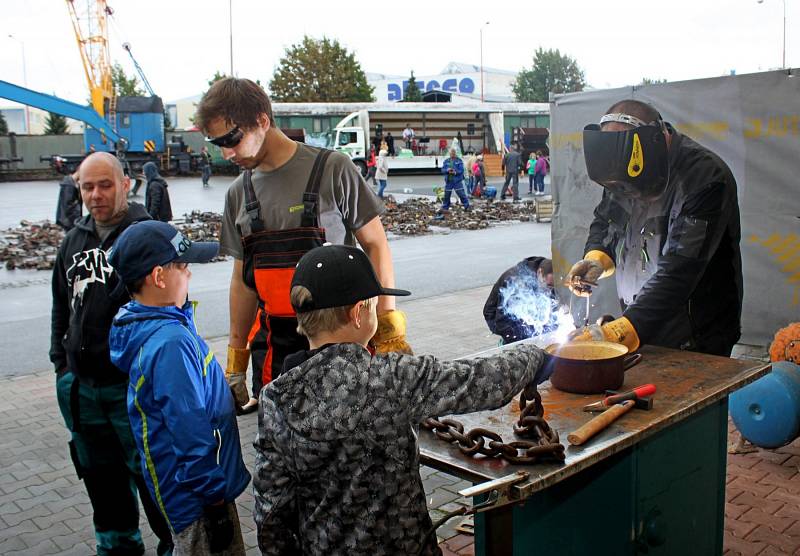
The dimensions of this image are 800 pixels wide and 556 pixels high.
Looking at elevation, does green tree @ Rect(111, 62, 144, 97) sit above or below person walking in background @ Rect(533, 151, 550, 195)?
above

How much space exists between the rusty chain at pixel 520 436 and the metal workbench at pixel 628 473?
0.03 meters

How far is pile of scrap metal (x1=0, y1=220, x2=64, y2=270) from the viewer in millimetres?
13766

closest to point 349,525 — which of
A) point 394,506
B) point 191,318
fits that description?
point 394,506

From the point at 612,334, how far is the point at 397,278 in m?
8.87

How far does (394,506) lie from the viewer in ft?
6.91

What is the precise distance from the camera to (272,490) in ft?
6.89

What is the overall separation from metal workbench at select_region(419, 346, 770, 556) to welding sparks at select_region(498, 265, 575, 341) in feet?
7.39

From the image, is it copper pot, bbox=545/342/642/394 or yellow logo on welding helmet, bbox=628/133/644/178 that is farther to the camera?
yellow logo on welding helmet, bbox=628/133/644/178

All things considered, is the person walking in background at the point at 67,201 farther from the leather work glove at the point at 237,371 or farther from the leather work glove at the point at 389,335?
the leather work glove at the point at 389,335

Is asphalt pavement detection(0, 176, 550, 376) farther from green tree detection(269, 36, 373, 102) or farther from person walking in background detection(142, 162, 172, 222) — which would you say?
green tree detection(269, 36, 373, 102)

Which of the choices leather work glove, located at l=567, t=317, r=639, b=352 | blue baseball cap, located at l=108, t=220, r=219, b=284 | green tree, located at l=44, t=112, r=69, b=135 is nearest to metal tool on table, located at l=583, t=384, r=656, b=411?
leather work glove, located at l=567, t=317, r=639, b=352

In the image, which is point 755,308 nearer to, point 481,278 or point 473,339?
point 473,339

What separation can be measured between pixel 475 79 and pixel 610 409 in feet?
305

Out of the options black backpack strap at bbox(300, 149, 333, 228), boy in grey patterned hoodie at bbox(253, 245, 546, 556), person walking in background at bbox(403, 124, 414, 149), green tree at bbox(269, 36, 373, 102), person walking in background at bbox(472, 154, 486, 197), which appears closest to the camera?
boy in grey patterned hoodie at bbox(253, 245, 546, 556)
